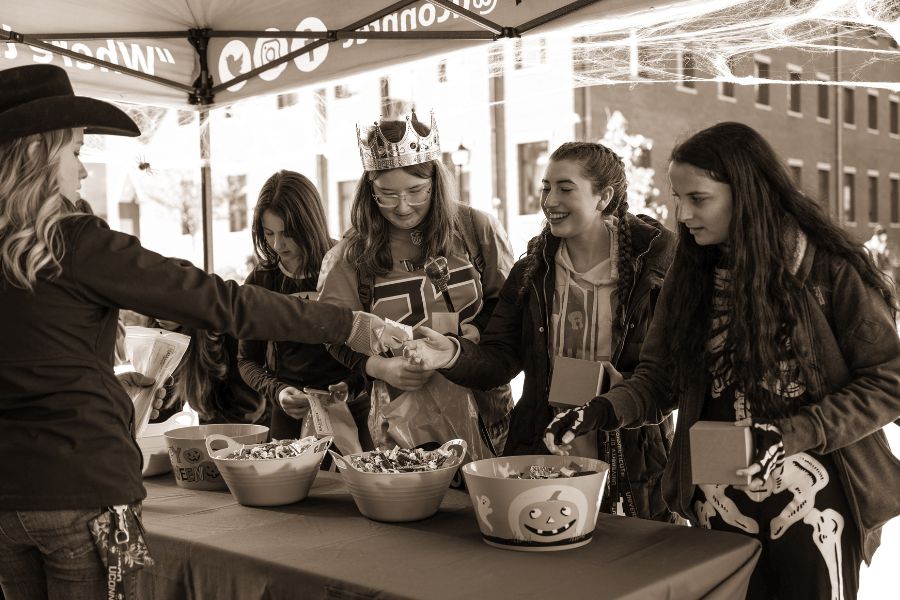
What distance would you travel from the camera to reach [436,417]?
8.05ft

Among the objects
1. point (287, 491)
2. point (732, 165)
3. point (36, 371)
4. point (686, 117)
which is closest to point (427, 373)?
point (287, 491)

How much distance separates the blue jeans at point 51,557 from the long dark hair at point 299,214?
5.08ft

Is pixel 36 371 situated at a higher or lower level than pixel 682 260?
lower

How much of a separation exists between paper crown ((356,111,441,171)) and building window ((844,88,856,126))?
24731mm

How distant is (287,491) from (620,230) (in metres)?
1.06

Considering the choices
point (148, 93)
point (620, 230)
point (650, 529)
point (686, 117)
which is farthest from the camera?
point (686, 117)

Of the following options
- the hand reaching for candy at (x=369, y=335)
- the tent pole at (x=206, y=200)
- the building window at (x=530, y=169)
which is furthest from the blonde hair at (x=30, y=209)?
the building window at (x=530, y=169)

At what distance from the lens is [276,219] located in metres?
2.87

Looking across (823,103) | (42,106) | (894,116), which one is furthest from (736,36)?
(894,116)

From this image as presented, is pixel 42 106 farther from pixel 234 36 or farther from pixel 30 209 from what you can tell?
pixel 234 36

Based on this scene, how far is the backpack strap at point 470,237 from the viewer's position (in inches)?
102

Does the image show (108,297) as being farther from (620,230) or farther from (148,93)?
(148,93)

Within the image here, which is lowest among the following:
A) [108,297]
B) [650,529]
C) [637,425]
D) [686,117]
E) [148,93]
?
[650,529]

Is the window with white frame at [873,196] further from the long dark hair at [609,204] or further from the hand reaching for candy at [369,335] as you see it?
the hand reaching for candy at [369,335]
